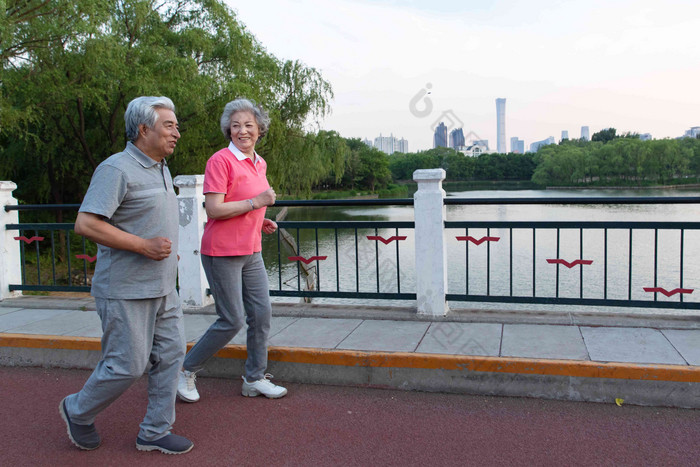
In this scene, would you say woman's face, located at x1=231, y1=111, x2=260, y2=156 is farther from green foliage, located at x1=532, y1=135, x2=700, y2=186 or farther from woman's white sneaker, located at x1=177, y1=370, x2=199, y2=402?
green foliage, located at x1=532, y1=135, x2=700, y2=186

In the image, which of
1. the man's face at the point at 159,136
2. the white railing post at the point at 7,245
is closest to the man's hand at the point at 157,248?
the man's face at the point at 159,136

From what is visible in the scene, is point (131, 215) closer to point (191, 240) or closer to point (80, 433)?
point (80, 433)

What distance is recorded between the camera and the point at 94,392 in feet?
9.61

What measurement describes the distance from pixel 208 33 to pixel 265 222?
17455 mm

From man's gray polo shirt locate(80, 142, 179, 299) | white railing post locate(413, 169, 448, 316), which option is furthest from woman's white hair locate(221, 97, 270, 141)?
white railing post locate(413, 169, 448, 316)

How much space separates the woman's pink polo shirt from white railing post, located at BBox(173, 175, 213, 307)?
7.64 ft

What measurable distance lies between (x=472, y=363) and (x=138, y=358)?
226cm

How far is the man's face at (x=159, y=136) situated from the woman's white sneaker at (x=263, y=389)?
1.80 meters

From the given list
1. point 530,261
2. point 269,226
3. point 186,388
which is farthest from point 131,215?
point 530,261

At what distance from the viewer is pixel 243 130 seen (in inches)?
136

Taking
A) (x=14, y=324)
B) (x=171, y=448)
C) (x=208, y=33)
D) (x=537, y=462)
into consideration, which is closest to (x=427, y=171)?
(x=537, y=462)

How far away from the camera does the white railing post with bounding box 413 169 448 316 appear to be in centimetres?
519

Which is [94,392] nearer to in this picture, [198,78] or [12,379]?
[12,379]

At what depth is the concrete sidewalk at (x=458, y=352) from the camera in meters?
3.71
